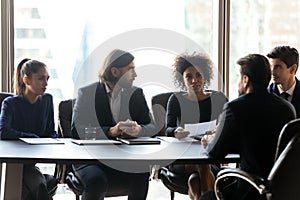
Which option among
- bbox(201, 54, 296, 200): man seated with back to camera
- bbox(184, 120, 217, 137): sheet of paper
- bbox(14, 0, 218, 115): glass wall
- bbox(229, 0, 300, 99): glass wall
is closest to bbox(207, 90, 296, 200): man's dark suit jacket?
bbox(201, 54, 296, 200): man seated with back to camera

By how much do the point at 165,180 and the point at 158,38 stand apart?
1.76 meters

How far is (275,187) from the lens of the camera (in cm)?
246

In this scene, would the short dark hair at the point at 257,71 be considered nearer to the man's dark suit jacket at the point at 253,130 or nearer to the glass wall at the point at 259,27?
the man's dark suit jacket at the point at 253,130

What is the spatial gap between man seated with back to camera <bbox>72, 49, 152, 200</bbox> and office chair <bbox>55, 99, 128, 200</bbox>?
0.05 metres

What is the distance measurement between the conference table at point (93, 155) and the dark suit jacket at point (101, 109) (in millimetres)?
250

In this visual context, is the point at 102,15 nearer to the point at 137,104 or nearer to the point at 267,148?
the point at 137,104

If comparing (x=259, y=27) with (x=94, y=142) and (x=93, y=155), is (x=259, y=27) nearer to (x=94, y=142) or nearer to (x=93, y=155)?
(x=94, y=142)

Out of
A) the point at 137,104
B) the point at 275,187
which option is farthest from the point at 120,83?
the point at 275,187

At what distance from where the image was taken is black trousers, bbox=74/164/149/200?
133 inches

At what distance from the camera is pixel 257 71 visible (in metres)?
2.85

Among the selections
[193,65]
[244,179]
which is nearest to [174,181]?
[193,65]

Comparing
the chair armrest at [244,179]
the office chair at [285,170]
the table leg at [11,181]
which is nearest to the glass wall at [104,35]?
the table leg at [11,181]

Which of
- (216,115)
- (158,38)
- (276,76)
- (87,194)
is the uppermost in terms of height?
(158,38)

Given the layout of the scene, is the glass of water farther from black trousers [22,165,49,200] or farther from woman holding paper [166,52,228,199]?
woman holding paper [166,52,228,199]
